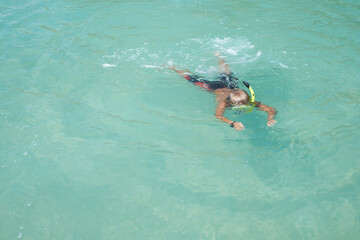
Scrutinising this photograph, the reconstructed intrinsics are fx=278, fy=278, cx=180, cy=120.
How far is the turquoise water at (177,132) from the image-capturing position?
12.5 ft

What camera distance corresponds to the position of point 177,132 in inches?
197

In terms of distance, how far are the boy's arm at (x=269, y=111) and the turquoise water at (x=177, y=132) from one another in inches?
5.9

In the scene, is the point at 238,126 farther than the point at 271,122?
No

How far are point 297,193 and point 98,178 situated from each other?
299 centimetres

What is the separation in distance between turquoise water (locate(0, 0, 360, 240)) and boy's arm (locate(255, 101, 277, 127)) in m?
0.15

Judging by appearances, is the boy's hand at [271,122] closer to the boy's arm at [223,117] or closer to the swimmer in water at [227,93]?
the swimmer in water at [227,93]

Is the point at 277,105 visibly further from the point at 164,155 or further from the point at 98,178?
the point at 98,178

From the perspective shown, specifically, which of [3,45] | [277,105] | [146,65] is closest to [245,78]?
[277,105]

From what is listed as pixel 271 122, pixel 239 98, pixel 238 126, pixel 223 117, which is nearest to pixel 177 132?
pixel 223 117

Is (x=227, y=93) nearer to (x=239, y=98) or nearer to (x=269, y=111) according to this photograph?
(x=239, y=98)

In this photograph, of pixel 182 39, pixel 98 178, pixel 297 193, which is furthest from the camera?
pixel 182 39

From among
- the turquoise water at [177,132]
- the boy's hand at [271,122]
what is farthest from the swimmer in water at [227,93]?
the turquoise water at [177,132]

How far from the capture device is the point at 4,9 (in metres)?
9.17

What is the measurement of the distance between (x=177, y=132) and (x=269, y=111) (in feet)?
5.54
